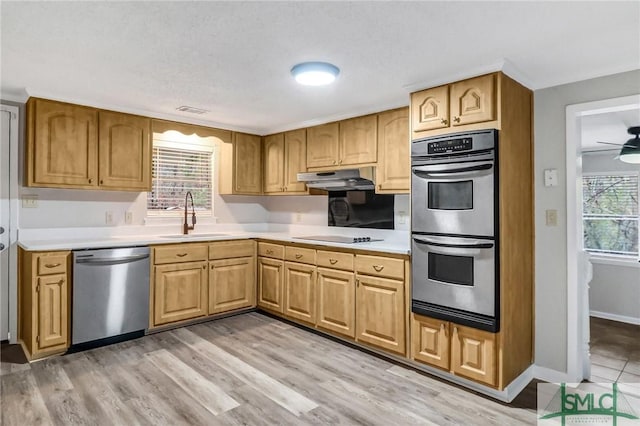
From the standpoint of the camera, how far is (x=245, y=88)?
3166mm

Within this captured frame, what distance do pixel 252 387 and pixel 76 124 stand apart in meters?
2.79

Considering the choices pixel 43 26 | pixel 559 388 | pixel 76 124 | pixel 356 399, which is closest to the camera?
pixel 43 26

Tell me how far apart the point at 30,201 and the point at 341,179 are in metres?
2.89

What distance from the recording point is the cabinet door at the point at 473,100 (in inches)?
102

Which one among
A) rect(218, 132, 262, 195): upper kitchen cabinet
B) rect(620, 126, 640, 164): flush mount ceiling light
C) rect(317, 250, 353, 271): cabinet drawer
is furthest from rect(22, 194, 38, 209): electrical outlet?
rect(620, 126, 640, 164): flush mount ceiling light

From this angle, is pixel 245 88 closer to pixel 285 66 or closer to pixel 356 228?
pixel 285 66

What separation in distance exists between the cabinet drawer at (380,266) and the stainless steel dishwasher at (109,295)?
2.01m

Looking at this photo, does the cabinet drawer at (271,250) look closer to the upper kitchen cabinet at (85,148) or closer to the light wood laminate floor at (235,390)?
the light wood laminate floor at (235,390)

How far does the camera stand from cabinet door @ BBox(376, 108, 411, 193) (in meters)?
3.46

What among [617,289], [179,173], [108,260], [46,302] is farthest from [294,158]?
[617,289]

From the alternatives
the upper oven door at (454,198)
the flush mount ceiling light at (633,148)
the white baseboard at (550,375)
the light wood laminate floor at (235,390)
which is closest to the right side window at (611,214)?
the flush mount ceiling light at (633,148)

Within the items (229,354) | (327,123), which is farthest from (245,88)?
(229,354)

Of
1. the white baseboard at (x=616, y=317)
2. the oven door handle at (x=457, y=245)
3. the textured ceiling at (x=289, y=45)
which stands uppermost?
the textured ceiling at (x=289, y=45)

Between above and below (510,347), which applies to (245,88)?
above
